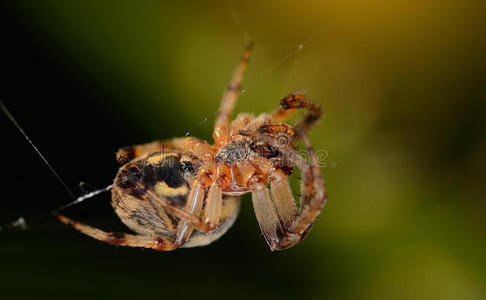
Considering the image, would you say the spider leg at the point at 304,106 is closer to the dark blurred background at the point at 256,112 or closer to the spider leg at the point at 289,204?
the spider leg at the point at 289,204

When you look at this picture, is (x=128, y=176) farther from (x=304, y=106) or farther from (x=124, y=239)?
(x=304, y=106)

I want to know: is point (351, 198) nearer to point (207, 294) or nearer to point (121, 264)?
point (207, 294)

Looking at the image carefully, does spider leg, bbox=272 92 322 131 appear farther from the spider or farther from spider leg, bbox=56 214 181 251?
spider leg, bbox=56 214 181 251

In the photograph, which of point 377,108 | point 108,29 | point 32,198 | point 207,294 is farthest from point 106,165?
point 377,108

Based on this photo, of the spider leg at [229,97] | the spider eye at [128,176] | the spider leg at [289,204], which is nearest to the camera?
the spider leg at [289,204]

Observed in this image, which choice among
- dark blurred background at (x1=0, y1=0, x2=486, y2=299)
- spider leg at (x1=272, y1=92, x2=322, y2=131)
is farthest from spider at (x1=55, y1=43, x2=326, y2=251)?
dark blurred background at (x1=0, y1=0, x2=486, y2=299)

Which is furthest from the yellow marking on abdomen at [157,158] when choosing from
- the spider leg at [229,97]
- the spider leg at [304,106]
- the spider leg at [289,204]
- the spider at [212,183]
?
the spider leg at [304,106]

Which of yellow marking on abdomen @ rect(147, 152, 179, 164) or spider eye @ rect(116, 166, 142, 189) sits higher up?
yellow marking on abdomen @ rect(147, 152, 179, 164)
